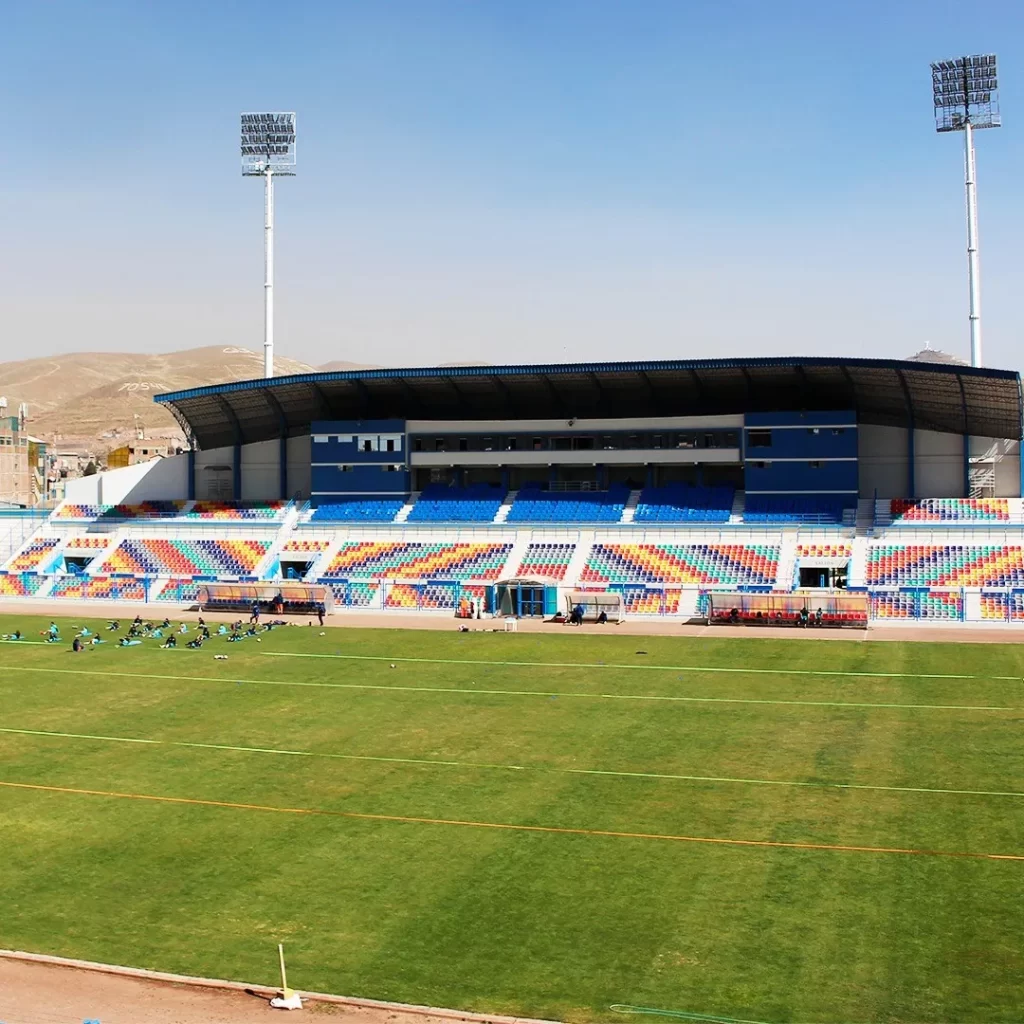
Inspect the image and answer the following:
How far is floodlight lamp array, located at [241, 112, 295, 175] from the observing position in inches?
3435

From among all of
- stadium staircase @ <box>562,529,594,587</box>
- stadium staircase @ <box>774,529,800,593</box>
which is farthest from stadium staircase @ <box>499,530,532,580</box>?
stadium staircase @ <box>774,529,800,593</box>

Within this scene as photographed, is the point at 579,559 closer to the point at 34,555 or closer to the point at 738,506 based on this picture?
the point at 738,506

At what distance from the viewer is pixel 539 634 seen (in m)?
60.7

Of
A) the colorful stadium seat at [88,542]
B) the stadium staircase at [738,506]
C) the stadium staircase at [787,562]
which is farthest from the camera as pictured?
the colorful stadium seat at [88,542]

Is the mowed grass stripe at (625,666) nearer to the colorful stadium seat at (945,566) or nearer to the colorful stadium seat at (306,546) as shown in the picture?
the colorful stadium seat at (945,566)

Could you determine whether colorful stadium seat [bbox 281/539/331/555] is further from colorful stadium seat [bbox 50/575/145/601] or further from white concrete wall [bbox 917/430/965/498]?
white concrete wall [bbox 917/430/965/498]

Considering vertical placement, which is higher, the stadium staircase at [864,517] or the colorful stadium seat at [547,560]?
the stadium staircase at [864,517]

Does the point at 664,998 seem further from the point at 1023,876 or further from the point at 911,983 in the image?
the point at 1023,876

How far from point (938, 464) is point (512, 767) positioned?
52775 millimetres

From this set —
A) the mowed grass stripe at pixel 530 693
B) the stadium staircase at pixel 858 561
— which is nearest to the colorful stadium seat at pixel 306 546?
the mowed grass stripe at pixel 530 693

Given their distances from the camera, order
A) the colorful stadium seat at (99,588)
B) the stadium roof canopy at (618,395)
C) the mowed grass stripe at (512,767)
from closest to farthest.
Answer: the mowed grass stripe at (512,767) < the stadium roof canopy at (618,395) < the colorful stadium seat at (99,588)

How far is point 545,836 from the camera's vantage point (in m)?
26.7

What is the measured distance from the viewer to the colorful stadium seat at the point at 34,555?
82.9 meters

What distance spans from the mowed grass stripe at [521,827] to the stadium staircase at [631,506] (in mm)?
50266
